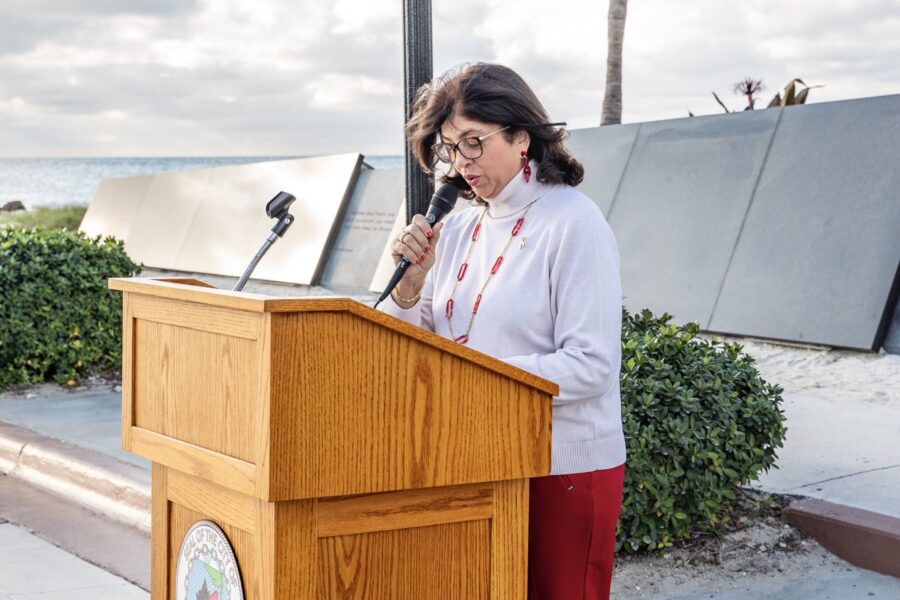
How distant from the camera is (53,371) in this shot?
344 inches

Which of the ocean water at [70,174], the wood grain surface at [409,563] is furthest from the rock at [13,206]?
the wood grain surface at [409,563]

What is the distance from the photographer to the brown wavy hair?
2457 mm

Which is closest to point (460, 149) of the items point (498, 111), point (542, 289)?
point (498, 111)

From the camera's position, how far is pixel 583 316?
2.28m

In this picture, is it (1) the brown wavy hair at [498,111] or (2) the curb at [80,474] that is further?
(2) the curb at [80,474]

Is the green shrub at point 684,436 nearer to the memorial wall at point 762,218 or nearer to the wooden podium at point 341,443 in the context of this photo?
the wooden podium at point 341,443

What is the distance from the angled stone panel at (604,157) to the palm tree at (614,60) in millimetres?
5989

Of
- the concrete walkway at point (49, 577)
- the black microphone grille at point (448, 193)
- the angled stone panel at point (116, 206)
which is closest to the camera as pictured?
the black microphone grille at point (448, 193)

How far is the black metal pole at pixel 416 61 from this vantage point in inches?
171

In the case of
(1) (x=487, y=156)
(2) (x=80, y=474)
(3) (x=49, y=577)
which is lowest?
(3) (x=49, y=577)

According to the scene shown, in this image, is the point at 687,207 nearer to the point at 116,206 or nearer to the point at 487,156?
the point at 487,156

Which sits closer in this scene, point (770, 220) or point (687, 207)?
point (770, 220)

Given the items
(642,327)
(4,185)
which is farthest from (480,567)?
(4,185)

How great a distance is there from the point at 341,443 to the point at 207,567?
17.8 inches
